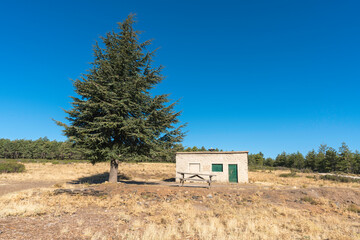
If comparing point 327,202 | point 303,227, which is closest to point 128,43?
point 303,227

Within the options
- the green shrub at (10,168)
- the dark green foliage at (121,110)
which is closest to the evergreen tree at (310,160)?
the dark green foliage at (121,110)

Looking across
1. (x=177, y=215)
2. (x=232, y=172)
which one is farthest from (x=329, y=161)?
(x=177, y=215)

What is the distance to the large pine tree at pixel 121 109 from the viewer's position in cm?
1388

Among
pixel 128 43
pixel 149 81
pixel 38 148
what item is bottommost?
pixel 38 148

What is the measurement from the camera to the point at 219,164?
21766 millimetres

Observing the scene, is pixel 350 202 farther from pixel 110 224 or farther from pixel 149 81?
pixel 149 81

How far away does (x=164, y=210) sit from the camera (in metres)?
9.05

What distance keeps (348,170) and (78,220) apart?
226ft

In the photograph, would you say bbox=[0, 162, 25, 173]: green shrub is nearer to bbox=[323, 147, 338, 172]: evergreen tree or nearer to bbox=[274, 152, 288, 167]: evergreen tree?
bbox=[323, 147, 338, 172]: evergreen tree

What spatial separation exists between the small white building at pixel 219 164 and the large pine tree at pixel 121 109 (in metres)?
7.33

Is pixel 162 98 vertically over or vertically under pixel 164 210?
over

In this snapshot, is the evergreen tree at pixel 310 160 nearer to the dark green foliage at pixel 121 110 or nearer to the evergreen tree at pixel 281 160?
the evergreen tree at pixel 281 160

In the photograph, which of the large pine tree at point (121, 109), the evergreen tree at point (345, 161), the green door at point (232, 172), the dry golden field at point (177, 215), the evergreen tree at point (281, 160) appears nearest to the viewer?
the dry golden field at point (177, 215)

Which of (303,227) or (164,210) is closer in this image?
(303,227)
